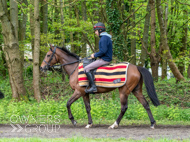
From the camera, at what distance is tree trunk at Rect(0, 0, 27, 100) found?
36.8 ft

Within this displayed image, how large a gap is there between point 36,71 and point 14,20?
2.54 metres

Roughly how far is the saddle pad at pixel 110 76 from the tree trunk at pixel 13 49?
16.7 ft

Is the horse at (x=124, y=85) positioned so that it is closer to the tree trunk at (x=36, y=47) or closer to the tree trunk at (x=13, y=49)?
the tree trunk at (x=36, y=47)

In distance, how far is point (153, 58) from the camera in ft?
53.2

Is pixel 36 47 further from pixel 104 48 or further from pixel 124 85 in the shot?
pixel 124 85

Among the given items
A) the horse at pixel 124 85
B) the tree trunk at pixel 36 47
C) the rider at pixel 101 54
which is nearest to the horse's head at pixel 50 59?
the horse at pixel 124 85

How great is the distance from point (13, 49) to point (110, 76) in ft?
19.2

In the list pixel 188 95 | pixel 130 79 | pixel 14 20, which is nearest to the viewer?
pixel 130 79

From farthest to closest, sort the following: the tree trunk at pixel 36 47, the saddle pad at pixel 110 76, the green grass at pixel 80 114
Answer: the tree trunk at pixel 36 47 → the green grass at pixel 80 114 → the saddle pad at pixel 110 76

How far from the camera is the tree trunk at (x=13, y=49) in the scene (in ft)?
36.8

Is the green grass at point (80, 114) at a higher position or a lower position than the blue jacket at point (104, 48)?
lower

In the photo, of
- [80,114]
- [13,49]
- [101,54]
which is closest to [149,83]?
[101,54]

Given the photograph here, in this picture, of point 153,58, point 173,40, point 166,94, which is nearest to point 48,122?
point 166,94

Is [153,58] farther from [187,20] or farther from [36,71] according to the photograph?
[36,71]
